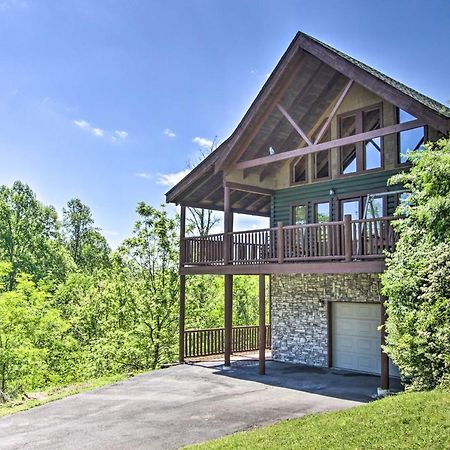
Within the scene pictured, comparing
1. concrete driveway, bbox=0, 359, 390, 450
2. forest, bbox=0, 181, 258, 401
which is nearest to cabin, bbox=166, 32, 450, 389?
concrete driveway, bbox=0, 359, 390, 450

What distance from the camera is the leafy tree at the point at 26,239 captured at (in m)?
38.0

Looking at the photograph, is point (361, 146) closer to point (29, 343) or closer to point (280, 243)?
point (280, 243)

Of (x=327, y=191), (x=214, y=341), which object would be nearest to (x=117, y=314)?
(x=214, y=341)

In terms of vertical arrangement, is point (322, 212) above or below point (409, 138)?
below

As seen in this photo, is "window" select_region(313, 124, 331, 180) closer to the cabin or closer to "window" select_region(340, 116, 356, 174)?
the cabin

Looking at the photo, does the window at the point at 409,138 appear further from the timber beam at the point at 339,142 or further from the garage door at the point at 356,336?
the garage door at the point at 356,336

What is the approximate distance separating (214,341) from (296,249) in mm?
5786

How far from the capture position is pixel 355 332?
15281 mm

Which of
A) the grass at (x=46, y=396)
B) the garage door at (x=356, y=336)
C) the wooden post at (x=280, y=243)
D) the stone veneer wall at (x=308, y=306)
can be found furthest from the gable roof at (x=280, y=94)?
the grass at (x=46, y=396)

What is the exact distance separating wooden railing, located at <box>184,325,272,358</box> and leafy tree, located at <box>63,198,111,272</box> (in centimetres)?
2905

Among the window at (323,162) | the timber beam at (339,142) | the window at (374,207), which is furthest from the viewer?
the window at (323,162)

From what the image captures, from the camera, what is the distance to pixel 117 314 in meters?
23.4

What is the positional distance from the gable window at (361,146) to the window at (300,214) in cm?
188

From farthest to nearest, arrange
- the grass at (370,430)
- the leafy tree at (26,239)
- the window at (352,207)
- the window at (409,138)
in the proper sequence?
the leafy tree at (26,239) → the window at (352,207) → the window at (409,138) → the grass at (370,430)
